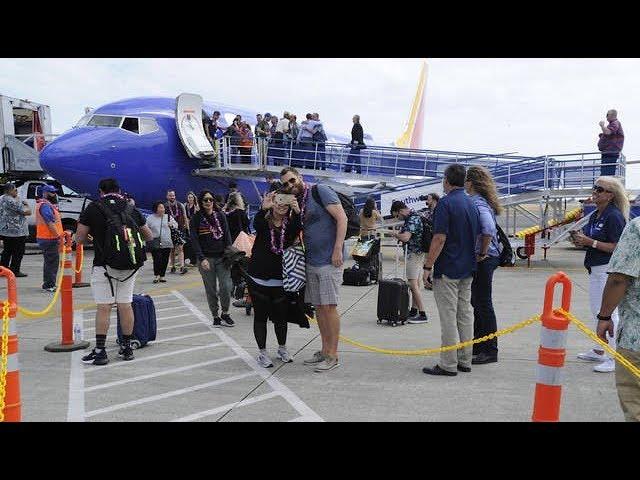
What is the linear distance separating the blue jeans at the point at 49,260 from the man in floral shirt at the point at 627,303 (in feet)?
31.8

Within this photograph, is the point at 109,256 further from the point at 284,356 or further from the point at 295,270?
the point at 284,356

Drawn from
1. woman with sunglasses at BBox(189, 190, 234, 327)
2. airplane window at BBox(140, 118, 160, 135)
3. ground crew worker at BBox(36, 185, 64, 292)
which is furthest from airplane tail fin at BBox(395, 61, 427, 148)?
woman with sunglasses at BBox(189, 190, 234, 327)

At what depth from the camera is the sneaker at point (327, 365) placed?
19.1ft

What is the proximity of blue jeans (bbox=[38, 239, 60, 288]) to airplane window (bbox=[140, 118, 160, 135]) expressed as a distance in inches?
288

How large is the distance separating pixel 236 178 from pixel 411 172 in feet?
20.5

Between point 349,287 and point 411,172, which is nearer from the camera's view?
point 349,287

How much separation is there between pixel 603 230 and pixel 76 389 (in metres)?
4.89

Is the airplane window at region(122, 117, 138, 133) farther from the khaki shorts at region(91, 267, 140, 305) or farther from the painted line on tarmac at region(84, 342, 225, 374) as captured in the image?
the khaki shorts at region(91, 267, 140, 305)

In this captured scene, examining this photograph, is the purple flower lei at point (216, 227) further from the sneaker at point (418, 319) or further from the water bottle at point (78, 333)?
the sneaker at point (418, 319)

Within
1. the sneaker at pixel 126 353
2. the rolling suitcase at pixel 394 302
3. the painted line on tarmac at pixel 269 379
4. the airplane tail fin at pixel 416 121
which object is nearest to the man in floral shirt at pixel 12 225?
the painted line on tarmac at pixel 269 379
